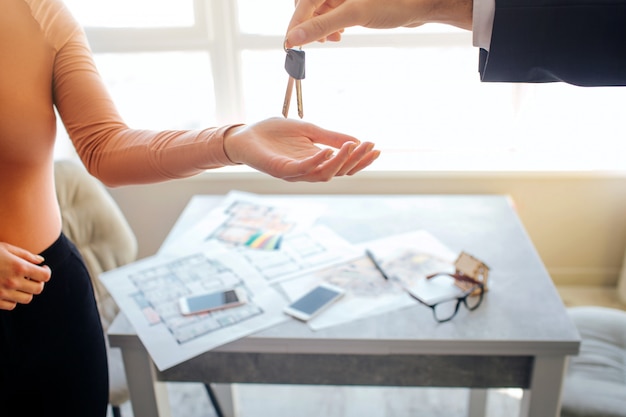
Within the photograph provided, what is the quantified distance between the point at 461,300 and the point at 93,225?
110 cm

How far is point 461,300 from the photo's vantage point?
1.21 meters

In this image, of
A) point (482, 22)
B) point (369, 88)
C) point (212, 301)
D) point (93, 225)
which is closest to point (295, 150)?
point (482, 22)

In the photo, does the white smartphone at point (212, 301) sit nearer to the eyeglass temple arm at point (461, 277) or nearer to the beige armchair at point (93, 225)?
the eyeglass temple arm at point (461, 277)

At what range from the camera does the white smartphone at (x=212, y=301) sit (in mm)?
1217

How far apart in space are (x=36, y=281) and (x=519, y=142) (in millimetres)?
2029

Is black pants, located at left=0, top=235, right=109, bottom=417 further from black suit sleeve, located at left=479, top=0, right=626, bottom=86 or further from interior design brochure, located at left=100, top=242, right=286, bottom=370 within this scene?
black suit sleeve, located at left=479, top=0, right=626, bottom=86

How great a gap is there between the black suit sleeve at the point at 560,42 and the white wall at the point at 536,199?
1499mm

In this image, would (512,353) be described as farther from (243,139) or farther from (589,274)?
(589,274)

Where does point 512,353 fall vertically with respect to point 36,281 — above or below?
below

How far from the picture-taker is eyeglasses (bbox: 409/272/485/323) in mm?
1186

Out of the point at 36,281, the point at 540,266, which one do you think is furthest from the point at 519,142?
the point at 36,281

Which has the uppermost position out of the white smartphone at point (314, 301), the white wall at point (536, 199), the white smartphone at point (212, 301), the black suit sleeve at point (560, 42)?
the black suit sleeve at point (560, 42)

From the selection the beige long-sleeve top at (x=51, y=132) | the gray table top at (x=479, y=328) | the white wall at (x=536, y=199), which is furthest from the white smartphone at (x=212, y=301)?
the white wall at (x=536, y=199)

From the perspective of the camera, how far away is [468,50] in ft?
7.46
